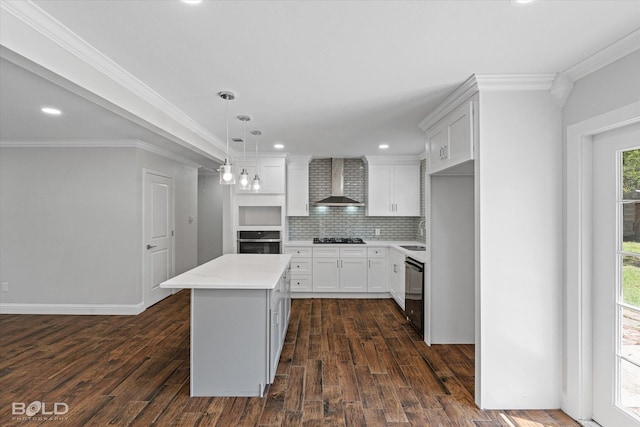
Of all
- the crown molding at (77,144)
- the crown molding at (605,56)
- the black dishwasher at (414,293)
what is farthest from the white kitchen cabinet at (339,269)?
the crown molding at (605,56)

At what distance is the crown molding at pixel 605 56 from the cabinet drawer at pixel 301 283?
422cm

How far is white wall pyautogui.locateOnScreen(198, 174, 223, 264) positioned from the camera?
7.59 meters

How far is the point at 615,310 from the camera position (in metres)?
2.11

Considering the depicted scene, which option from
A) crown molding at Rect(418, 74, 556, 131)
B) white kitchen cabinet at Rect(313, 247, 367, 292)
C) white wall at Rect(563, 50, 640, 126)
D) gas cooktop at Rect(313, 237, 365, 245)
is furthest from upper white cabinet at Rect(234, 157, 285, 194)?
white wall at Rect(563, 50, 640, 126)

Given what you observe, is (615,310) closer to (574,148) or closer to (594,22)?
(574,148)

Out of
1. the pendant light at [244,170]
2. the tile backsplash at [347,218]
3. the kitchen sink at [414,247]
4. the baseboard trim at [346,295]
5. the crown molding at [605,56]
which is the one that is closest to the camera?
the crown molding at [605,56]

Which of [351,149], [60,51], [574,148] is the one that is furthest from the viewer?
[351,149]

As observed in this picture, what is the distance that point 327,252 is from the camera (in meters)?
5.47

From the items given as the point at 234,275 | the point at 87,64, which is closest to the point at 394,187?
the point at 234,275

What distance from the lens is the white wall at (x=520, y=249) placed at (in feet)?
7.92

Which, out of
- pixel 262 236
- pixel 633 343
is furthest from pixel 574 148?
pixel 262 236

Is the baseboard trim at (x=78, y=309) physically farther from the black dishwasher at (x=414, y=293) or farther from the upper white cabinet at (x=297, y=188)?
the black dishwasher at (x=414, y=293)

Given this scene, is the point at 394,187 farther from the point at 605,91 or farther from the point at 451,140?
the point at 605,91

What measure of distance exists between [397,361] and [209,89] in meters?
2.91
